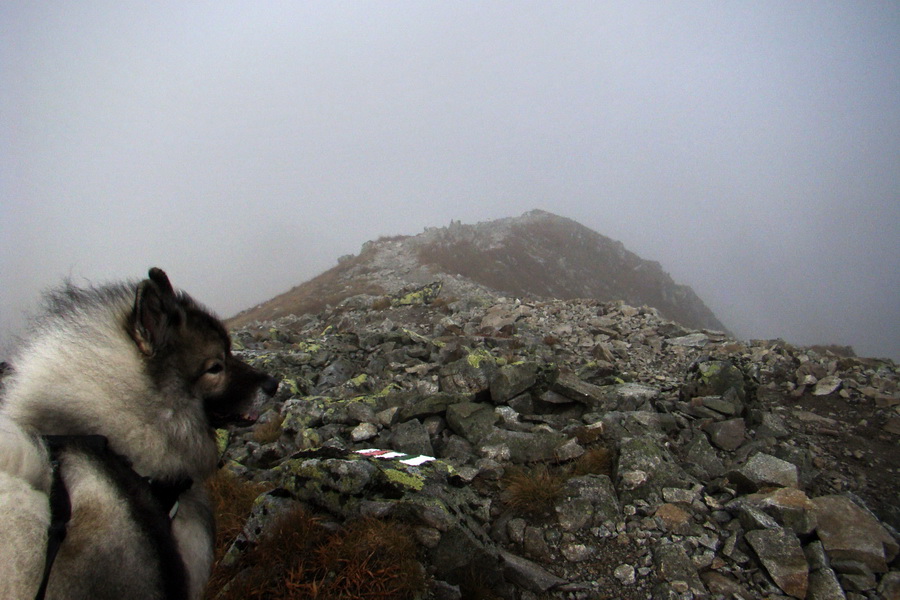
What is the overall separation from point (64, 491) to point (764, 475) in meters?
7.22

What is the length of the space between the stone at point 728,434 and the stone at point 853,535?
6.23 feet

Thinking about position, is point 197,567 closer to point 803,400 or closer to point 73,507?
point 73,507

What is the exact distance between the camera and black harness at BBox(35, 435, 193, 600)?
5.70 ft

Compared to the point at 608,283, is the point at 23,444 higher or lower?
higher

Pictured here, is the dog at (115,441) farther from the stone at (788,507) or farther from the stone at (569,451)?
the stone at (788,507)

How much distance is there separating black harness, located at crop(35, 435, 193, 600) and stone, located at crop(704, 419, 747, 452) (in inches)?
307

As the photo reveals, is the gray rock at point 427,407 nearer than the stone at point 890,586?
No

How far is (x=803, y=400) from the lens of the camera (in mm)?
9633

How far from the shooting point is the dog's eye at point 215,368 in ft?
8.49

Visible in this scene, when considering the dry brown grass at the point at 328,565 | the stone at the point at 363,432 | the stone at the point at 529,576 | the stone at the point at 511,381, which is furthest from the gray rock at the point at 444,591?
the stone at the point at 511,381

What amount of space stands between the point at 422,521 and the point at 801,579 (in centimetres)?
390

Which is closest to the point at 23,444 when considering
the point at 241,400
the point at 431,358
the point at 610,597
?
the point at 241,400

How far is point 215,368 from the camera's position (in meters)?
2.63

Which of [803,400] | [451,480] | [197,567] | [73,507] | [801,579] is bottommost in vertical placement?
[803,400]
